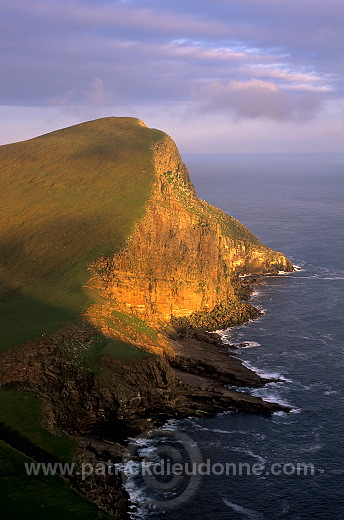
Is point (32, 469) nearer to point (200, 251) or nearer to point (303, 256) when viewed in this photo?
point (200, 251)

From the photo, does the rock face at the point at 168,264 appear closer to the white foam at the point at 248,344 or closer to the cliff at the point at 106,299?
the cliff at the point at 106,299

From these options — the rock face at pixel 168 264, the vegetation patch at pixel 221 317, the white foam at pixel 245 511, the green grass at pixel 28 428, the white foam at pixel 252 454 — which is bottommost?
the white foam at pixel 245 511

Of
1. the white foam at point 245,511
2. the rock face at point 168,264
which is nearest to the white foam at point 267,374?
the rock face at point 168,264

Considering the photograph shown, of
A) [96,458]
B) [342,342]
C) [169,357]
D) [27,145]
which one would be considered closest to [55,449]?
[96,458]

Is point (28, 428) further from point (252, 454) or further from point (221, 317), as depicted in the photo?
point (221, 317)

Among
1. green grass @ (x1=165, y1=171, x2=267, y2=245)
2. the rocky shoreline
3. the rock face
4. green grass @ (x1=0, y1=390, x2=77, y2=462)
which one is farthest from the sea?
green grass @ (x1=165, y1=171, x2=267, y2=245)

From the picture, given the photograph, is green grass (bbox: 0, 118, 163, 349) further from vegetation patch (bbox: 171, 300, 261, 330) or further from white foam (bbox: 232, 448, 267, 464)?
white foam (bbox: 232, 448, 267, 464)
